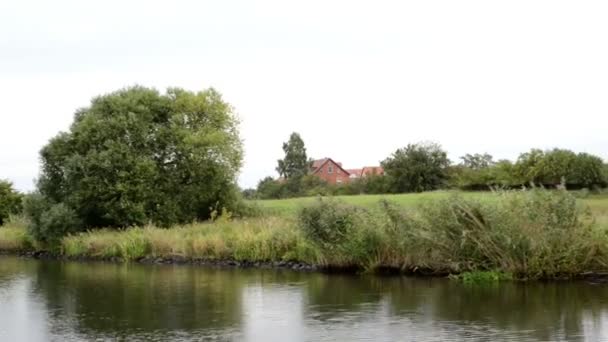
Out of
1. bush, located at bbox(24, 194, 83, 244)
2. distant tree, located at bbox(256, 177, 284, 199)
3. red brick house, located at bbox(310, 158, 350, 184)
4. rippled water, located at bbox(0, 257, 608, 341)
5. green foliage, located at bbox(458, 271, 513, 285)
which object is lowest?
rippled water, located at bbox(0, 257, 608, 341)

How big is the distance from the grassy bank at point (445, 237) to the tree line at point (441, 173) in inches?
72.4

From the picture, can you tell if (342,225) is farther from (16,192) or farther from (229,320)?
(16,192)

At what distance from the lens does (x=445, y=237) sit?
26.1 meters

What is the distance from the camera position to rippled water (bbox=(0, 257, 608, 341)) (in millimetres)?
16422

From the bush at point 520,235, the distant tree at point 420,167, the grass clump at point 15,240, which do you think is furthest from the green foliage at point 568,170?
the grass clump at point 15,240

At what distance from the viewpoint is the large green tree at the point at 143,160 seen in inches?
1695

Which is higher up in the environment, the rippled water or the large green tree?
the large green tree

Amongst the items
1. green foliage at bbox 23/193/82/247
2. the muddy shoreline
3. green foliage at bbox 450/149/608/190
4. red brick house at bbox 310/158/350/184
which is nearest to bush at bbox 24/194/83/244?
green foliage at bbox 23/193/82/247

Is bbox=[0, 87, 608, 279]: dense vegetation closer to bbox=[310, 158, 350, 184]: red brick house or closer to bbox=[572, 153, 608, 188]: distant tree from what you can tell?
bbox=[572, 153, 608, 188]: distant tree

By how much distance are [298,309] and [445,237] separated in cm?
793

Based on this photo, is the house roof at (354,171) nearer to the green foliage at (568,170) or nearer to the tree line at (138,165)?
the green foliage at (568,170)

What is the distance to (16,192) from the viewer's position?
204ft

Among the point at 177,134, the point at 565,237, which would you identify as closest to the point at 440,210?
the point at 565,237

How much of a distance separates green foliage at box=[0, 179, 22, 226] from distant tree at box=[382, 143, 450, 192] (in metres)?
40.3
